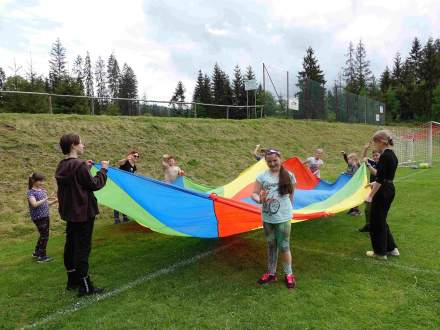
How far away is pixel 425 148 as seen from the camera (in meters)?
17.2

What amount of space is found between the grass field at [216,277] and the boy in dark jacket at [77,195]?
467 millimetres

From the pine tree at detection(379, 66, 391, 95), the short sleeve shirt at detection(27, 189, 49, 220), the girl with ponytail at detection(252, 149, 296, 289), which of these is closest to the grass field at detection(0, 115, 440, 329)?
the girl with ponytail at detection(252, 149, 296, 289)

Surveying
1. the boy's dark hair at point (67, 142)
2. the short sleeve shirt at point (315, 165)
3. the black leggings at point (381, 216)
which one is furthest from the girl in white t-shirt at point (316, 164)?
the boy's dark hair at point (67, 142)

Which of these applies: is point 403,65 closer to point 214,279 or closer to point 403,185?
point 403,185

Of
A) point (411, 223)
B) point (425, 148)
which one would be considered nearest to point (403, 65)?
point (425, 148)

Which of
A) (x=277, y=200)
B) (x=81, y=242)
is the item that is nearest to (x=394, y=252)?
(x=277, y=200)

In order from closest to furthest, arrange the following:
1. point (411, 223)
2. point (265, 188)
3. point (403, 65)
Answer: point (265, 188)
point (411, 223)
point (403, 65)

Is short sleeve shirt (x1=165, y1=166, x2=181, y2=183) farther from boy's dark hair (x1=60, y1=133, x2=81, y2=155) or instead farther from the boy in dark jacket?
boy's dark hair (x1=60, y1=133, x2=81, y2=155)

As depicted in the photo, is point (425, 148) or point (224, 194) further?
point (425, 148)

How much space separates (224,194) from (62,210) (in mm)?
3225

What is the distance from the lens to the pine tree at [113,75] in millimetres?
60000

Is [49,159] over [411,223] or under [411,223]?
over

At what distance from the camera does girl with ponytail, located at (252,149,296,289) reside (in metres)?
3.64

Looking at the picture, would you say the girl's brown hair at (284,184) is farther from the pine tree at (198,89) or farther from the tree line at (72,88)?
the pine tree at (198,89)
